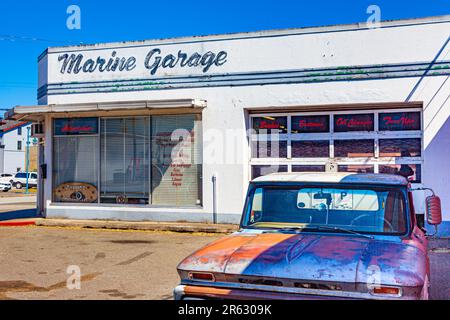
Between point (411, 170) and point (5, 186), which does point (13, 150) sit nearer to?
point (5, 186)

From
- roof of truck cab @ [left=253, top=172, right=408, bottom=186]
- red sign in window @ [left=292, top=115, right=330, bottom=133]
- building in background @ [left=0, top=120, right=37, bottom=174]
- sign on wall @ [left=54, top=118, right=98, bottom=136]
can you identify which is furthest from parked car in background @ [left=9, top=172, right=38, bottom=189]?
roof of truck cab @ [left=253, top=172, right=408, bottom=186]

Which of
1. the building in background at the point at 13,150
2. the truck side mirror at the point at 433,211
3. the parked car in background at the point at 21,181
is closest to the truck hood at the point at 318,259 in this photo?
the truck side mirror at the point at 433,211

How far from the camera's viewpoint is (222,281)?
154 inches

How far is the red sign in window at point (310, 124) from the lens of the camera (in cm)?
1332

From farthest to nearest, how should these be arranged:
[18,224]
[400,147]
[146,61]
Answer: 1. [18,224]
2. [146,61]
3. [400,147]

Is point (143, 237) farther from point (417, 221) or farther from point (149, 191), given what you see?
point (417, 221)

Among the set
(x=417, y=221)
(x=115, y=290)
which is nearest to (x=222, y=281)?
(x=417, y=221)

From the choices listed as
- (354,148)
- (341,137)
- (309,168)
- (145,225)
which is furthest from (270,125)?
(145,225)

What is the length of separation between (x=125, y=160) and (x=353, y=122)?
21.6 ft

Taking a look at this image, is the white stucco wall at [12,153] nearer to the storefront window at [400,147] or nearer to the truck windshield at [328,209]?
the storefront window at [400,147]

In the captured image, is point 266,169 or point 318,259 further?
point 266,169

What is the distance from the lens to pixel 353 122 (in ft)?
42.9

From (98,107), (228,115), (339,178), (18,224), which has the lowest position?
(18,224)

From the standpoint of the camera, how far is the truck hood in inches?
145
